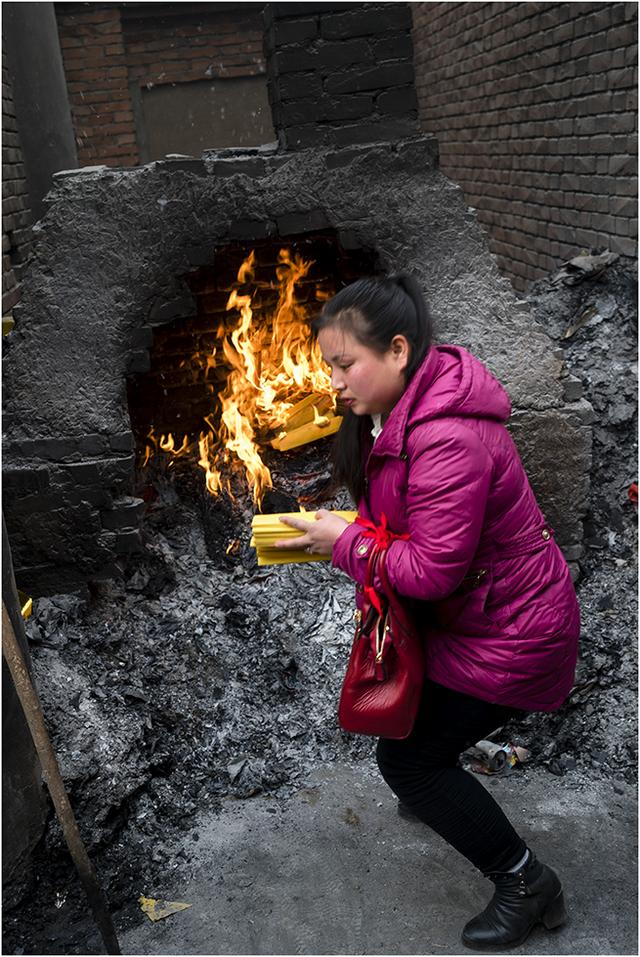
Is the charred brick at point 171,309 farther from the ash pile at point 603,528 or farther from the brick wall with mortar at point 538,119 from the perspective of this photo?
the brick wall with mortar at point 538,119

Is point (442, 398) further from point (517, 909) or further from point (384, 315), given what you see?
point (517, 909)

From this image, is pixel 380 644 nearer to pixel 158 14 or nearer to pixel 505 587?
pixel 505 587

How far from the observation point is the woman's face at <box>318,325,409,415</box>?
2193 mm

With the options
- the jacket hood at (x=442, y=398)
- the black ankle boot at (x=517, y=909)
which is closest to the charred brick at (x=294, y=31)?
the jacket hood at (x=442, y=398)

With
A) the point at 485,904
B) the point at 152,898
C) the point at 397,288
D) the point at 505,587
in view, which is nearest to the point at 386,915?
the point at 485,904

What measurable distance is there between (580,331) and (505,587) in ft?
8.60

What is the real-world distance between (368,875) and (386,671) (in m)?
0.96

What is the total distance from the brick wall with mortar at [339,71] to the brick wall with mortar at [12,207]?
8.89 feet

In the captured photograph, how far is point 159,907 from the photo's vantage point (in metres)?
2.72

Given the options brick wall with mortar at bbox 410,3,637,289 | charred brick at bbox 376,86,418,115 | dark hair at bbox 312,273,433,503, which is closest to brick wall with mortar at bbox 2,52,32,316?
charred brick at bbox 376,86,418,115

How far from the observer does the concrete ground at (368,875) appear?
2590 mm

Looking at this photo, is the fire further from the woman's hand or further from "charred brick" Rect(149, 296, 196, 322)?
the woman's hand

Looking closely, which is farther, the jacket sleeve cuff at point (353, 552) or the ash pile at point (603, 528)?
the ash pile at point (603, 528)

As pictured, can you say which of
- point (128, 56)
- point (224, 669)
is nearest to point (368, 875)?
point (224, 669)
